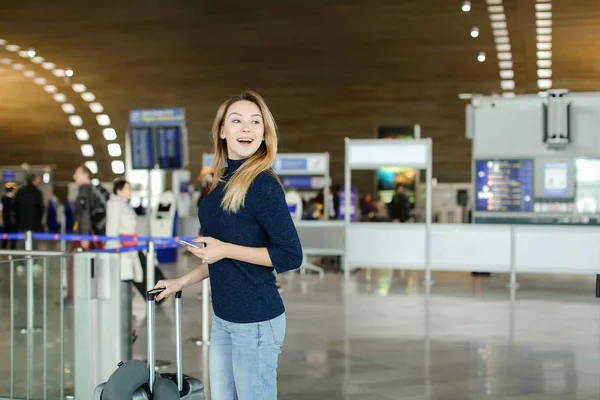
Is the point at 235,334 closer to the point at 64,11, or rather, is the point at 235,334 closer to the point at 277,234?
the point at 277,234

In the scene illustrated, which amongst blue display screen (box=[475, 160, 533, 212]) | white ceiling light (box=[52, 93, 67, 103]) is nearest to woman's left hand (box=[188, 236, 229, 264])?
blue display screen (box=[475, 160, 533, 212])

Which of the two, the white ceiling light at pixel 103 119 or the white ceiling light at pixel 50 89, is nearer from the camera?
the white ceiling light at pixel 50 89

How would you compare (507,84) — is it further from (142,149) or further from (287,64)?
(142,149)

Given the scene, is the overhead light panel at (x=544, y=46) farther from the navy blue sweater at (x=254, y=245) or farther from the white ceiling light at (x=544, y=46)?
the navy blue sweater at (x=254, y=245)

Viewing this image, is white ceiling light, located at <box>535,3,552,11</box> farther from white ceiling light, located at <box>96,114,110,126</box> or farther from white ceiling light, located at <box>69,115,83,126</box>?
white ceiling light, located at <box>69,115,83,126</box>

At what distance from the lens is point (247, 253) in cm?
255

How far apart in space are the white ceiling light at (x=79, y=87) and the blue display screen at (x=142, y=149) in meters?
16.4

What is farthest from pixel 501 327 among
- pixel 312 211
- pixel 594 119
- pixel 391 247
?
pixel 312 211

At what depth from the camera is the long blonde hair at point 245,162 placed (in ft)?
8.40

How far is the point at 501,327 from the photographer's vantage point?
830 centimetres

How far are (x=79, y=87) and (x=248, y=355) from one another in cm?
2769

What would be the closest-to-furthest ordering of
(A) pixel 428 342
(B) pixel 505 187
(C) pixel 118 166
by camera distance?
(A) pixel 428 342, (B) pixel 505 187, (C) pixel 118 166

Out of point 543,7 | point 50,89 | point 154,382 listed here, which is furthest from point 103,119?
point 154,382

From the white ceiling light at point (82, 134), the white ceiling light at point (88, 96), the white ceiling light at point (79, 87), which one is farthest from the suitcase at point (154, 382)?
the white ceiling light at point (82, 134)
